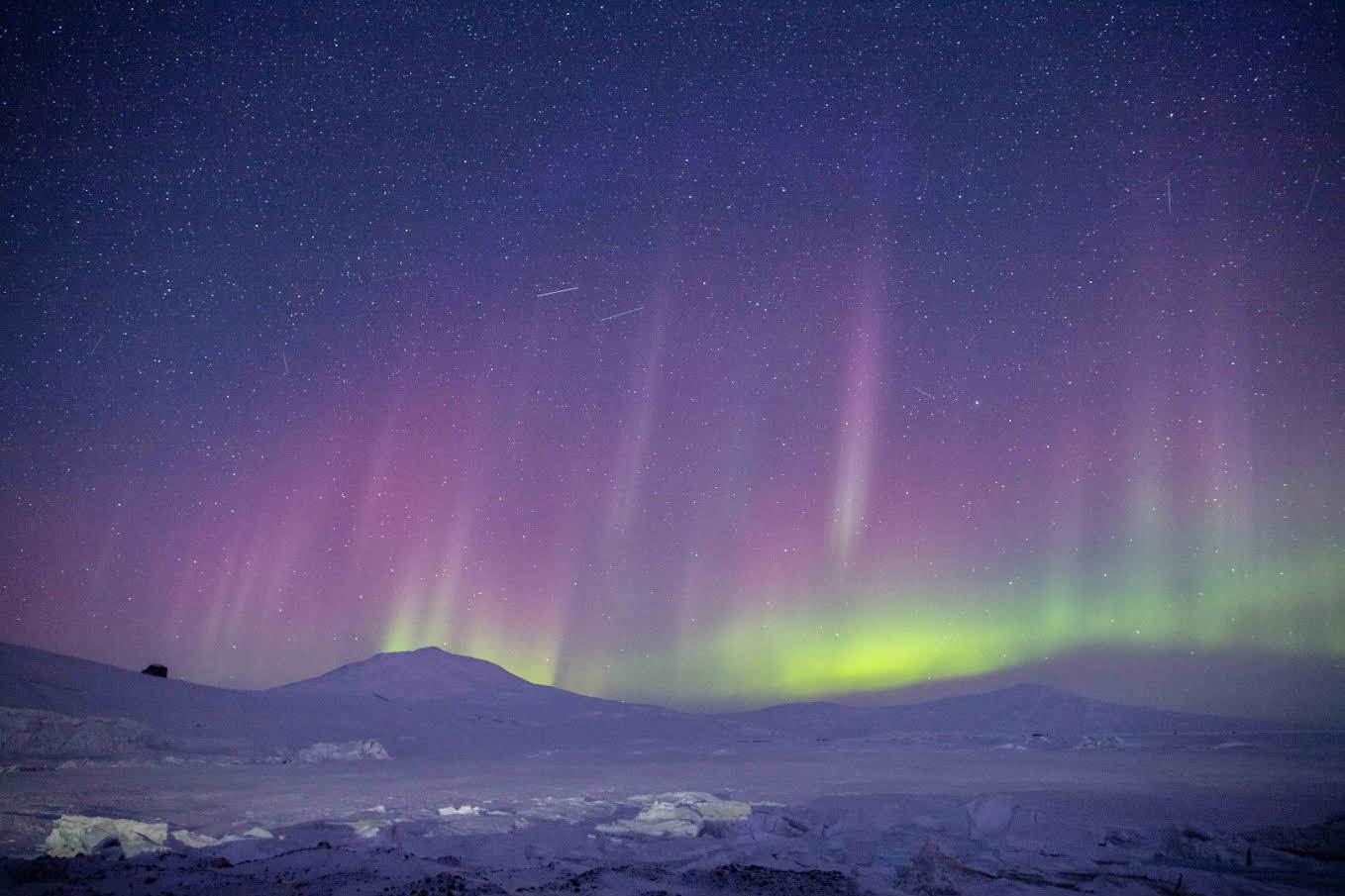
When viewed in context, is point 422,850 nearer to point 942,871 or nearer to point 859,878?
point 859,878

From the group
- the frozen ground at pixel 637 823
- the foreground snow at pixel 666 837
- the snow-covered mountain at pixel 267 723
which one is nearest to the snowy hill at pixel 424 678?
the snow-covered mountain at pixel 267 723

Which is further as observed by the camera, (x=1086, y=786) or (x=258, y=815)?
(x=1086, y=786)

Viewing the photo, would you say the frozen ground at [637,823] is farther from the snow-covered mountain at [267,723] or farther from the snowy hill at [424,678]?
the snowy hill at [424,678]

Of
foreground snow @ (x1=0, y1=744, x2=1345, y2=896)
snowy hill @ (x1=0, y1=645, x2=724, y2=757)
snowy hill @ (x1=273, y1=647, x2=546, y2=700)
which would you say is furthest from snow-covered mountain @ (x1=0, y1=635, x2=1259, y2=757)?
snowy hill @ (x1=273, y1=647, x2=546, y2=700)

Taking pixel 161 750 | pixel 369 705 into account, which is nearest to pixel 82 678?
pixel 161 750

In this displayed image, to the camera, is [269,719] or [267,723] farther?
[269,719]

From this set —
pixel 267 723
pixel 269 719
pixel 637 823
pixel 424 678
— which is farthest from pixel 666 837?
pixel 424 678

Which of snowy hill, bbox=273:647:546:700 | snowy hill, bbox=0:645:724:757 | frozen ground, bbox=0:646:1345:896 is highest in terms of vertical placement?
frozen ground, bbox=0:646:1345:896

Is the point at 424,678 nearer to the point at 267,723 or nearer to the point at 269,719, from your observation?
the point at 269,719

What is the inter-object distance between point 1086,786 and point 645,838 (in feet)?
62.2

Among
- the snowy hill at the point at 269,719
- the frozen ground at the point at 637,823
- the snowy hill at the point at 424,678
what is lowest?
the snowy hill at the point at 424,678

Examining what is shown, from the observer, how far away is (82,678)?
4638cm

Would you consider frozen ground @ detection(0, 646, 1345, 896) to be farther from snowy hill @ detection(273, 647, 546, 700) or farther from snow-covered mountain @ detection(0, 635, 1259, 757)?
snowy hill @ detection(273, 647, 546, 700)

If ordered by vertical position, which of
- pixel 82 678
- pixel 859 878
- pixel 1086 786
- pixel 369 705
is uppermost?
pixel 859 878
